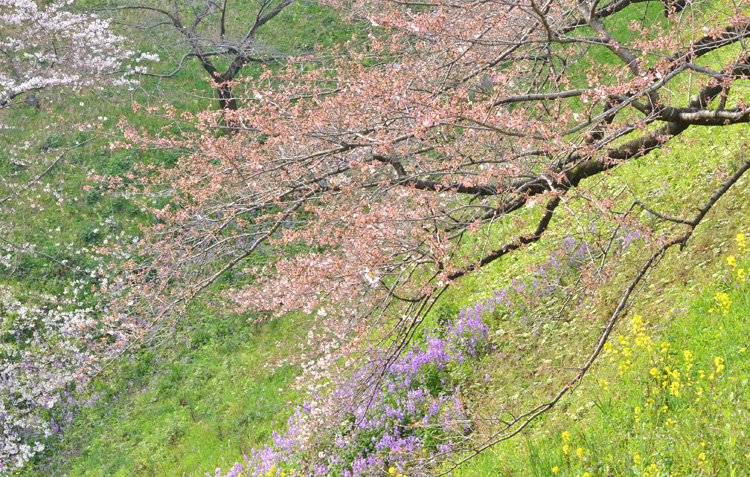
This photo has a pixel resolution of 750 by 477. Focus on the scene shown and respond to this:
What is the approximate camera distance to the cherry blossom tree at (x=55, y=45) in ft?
49.0

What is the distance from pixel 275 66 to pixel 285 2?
1.62 metres

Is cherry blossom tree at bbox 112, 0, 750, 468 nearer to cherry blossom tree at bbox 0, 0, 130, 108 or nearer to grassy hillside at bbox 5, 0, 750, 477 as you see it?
grassy hillside at bbox 5, 0, 750, 477

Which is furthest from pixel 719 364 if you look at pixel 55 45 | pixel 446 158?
pixel 55 45

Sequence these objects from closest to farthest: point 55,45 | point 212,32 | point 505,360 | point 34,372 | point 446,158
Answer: point 446,158 → point 505,360 → point 34,372 → point 55,45 → point 212,32

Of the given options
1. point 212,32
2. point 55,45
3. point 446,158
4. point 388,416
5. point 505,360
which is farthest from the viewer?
point 212,32

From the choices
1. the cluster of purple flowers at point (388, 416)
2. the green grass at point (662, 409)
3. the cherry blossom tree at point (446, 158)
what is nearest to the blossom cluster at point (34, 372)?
the cluster of purple flowers at point (388, 416)

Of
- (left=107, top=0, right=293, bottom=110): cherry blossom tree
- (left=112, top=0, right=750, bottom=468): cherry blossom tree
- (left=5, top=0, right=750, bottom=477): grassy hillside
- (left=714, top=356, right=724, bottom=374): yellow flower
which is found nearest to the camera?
(left=714, top=356, right=724, bottom=374): yellow flower

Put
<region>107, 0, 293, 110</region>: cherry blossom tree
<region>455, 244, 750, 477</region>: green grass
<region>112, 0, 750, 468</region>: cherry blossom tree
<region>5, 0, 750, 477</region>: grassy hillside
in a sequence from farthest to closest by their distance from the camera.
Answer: <region>107, 0, 293, 110</region>: cherry blossom tree < <region>5, 0, 750, 477</region>: grassy hillside < <region>112, 0, 750, 468</region>: cherry blossom tree < <region>455, 244, 750, 477</region>: green grass

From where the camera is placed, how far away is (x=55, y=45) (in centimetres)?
1550

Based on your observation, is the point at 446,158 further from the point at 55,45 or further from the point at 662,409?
the point at 55,45

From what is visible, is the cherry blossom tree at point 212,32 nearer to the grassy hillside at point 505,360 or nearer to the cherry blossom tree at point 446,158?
the grassy hillside at point 505,360

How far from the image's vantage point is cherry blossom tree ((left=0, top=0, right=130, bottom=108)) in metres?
14.9

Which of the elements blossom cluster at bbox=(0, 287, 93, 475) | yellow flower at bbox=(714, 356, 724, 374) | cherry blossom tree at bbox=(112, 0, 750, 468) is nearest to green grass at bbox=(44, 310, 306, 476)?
blossom cluster at bbox=(0, 287, 93, 475)

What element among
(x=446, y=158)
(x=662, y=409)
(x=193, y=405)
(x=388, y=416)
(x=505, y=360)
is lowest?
(x=193, y=405)
